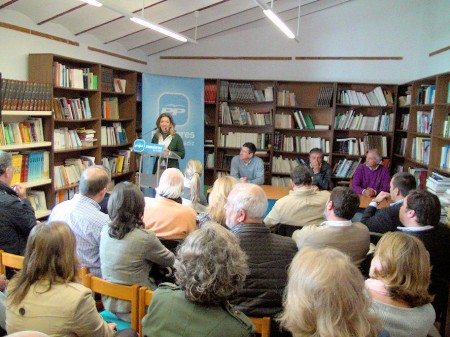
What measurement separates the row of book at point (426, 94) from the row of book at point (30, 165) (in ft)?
15.8

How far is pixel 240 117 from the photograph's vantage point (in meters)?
7.41

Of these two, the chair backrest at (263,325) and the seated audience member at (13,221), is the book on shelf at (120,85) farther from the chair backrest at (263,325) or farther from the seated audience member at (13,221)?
the chair backrest at (263,325)

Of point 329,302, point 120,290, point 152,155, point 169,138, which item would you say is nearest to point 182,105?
point 169,138

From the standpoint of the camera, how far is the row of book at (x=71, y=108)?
5109 millimetres

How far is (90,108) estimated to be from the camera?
Result: 589 centimetres

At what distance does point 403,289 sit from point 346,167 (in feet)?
18.0

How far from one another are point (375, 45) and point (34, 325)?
695cm

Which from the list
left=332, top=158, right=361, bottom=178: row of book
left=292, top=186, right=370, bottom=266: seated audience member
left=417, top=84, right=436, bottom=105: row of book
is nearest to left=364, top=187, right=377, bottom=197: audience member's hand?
left=417, top=84, right=436, bottom=105: row of book

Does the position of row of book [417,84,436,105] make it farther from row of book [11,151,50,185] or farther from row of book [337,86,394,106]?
row of book [11,151,50,185]

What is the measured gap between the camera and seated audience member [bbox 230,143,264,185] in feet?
19.7

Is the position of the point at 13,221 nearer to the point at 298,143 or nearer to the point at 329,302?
the point at 329,302

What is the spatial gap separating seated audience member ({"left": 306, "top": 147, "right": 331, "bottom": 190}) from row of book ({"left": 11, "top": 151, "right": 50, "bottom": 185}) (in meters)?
3.40

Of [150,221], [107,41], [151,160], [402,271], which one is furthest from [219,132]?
[402,271]

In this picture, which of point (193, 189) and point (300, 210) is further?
point (193, 189)
